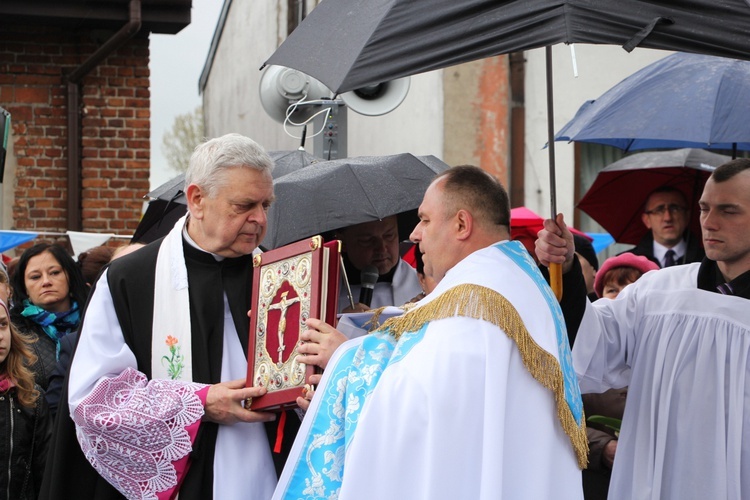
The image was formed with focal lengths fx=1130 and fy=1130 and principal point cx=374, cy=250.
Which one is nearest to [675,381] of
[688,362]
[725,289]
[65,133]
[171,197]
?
[688,362]

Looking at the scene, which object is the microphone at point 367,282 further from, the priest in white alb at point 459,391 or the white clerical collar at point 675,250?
the white clerical collar at point 675,250

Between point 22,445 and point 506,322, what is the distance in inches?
98.5

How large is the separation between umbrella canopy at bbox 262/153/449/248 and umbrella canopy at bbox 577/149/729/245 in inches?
105

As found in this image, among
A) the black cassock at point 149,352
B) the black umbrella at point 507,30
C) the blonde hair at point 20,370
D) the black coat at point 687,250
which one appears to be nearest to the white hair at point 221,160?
the black cassock at point 149,352

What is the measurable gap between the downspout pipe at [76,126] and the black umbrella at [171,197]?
175 inches

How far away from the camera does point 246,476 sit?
13.5 feet

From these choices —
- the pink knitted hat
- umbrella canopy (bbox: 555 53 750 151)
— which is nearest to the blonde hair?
umbrella canopy (bbox: 555 53 750 151)

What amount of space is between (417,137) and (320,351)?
10145 mm

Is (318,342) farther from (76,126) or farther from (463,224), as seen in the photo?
(76,126)

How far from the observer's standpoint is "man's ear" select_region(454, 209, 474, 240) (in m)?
3.83

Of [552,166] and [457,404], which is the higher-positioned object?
[552,166]

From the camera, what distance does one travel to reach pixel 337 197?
511 centimetres

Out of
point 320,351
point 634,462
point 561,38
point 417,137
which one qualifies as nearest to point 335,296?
point 320,351

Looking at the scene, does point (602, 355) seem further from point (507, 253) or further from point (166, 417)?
point (166, 417)
